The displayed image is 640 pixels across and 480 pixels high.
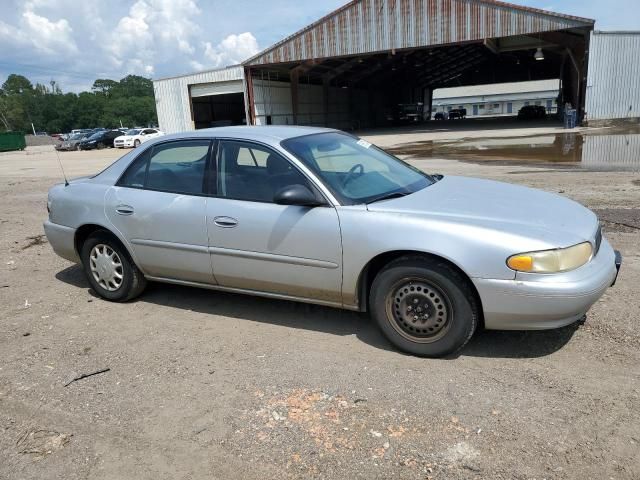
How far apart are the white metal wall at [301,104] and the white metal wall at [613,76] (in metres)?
20.7

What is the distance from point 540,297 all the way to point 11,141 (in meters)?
48.6

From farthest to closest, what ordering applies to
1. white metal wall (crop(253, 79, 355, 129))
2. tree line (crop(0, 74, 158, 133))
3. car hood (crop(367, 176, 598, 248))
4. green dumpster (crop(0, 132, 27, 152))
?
tree line (crop(0, 74, 158, 133)) < green dumpster (crop(0, 132, 27, 152)) < white metal wall (crop(253, 79, 355, 129)) < car hood (crop(367, 176, 598, 248))

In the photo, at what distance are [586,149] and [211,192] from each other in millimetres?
16385

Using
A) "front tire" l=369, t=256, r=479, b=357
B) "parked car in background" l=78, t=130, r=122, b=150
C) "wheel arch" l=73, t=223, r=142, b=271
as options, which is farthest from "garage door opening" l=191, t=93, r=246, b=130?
"front tire" l=369, t=256, r=479, b=357

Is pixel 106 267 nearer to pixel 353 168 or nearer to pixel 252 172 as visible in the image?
pixel 252 172

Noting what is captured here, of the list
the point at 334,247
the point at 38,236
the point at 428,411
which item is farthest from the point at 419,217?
the point at 38,236

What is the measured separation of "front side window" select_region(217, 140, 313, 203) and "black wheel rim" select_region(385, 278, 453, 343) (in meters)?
1.04

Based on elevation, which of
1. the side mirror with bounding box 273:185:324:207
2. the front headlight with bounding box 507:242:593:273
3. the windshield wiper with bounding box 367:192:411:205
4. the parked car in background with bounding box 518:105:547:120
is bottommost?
the parked car in background with bounding box 518:105:547:120

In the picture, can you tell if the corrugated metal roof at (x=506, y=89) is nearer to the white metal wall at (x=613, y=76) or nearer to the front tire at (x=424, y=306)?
the white metal wall at (x=613, y=76)

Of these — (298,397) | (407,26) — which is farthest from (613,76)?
(298,397)

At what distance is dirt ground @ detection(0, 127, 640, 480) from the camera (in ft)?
8.48

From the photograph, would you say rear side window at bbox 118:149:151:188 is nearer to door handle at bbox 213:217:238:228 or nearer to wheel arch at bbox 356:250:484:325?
door handle at bbox 213:217:238:228

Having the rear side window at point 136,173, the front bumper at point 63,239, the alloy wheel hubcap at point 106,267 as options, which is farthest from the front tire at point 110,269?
the rear side window at point 136,173

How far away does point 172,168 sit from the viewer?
447 cm
